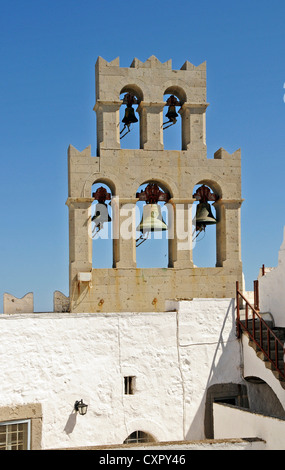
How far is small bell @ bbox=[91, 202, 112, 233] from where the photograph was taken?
14961 millimetres

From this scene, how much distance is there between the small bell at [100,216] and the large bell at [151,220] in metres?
0.79

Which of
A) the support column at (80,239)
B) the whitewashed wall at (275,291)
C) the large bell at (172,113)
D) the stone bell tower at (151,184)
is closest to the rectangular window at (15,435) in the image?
the stone bell tower at (151,184)

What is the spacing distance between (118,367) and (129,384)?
414 millimetres

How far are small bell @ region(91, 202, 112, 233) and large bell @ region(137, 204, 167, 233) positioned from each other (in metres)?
0.79

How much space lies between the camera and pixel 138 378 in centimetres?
1256

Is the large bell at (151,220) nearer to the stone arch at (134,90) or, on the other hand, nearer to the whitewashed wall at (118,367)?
the whitewashed wall at (118,367)

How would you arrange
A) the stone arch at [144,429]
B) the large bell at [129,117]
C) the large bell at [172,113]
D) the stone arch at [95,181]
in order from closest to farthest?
the stone arch at [144,429]
the stone arch at [95,181]
the large bell at [129,117]
the large bell at [172,113]

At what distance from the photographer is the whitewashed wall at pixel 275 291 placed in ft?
43.3

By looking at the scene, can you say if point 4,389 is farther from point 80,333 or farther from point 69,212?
point 69,212

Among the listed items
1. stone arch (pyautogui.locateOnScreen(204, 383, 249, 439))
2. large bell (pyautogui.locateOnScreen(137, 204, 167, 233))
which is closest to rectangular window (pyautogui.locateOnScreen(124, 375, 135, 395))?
stone arch (pyautogui.locateOnScreen(204, 383, 249, 439))

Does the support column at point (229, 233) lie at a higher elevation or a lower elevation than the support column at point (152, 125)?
lower

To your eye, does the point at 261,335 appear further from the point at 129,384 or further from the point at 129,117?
the point at 129,117

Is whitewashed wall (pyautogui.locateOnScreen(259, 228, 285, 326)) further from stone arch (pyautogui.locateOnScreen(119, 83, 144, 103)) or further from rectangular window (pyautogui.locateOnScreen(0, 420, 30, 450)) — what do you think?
rectangular window (pyautogui.locateOnScreen(0, 420, 30, 450))

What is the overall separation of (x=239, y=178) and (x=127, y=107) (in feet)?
10.6
